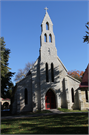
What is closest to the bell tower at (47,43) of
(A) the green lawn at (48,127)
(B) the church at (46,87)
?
(B) the church at (46,87)

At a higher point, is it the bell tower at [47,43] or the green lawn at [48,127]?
the bell tower at [47,43]

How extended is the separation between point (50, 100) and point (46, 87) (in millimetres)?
2767

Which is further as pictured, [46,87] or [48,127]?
[46,87]

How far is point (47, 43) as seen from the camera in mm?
26703

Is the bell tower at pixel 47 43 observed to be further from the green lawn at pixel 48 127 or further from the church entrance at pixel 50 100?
the green lawn at pixel 48 127

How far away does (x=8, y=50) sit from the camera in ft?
93.7

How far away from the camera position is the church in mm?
23453

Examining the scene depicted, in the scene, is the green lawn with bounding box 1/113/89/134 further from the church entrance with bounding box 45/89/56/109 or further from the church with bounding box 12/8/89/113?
the church entrance with bounding box 45/89/56/109

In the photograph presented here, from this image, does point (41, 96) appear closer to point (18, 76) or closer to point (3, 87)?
point (3, 87)

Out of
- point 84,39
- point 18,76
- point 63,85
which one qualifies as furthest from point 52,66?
point 18,76

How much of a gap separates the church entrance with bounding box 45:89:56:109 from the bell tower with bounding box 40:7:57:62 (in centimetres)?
662

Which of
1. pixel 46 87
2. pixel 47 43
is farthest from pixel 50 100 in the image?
pixel 47 43

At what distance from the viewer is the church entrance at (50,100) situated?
24.2m

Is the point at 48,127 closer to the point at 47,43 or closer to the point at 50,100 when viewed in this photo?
the point at 50,100
